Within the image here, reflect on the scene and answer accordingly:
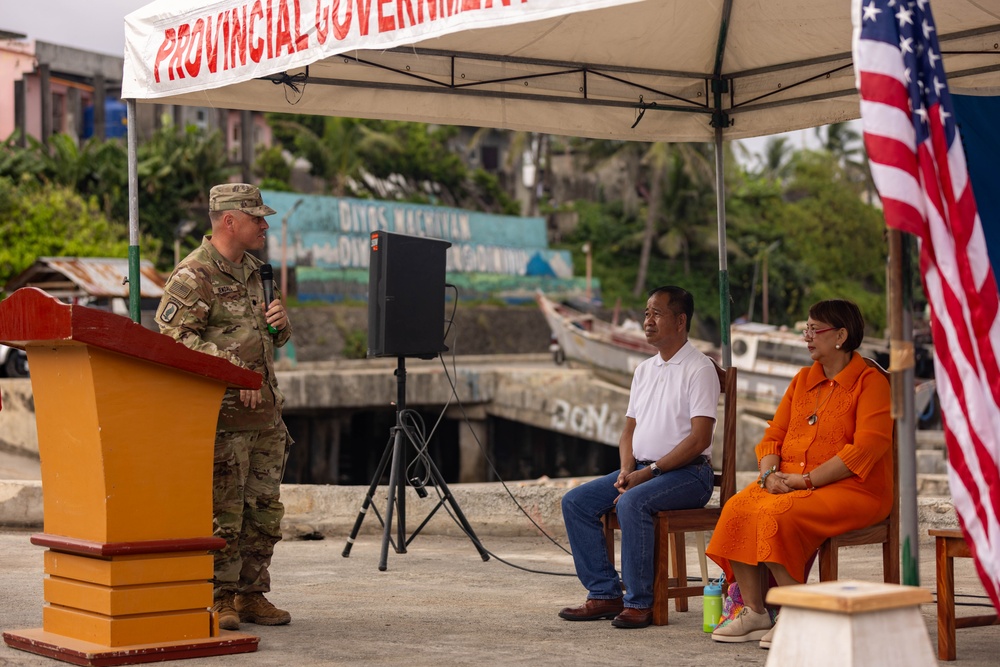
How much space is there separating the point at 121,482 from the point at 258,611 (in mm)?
1128

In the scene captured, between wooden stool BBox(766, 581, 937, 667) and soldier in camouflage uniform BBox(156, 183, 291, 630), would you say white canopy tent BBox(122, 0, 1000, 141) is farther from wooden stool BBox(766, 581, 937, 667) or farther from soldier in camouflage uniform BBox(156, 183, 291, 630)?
wooden stool BBox(766, 581, 937, 667)

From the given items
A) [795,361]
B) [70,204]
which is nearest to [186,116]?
[70,204]

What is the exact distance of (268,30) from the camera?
203 inches

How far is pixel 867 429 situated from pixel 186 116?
42.3m

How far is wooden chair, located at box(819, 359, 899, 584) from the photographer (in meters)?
4.63

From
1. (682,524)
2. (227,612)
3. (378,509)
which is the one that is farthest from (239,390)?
(378,509)

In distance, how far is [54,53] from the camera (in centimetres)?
3903

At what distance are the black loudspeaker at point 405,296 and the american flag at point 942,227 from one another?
426 cm

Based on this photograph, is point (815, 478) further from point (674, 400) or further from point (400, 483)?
point (400, 483)

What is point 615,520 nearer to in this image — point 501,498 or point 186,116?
point 501,498

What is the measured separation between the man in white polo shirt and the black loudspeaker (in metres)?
2.16

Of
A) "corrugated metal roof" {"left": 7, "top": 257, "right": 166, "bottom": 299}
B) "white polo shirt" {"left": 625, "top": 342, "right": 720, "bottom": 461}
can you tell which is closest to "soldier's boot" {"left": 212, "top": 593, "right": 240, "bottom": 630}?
"white polo shirt" {"left": 625, "top": 342, "right": 720, "bottom": 461}

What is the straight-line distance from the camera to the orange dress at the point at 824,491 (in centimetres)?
454

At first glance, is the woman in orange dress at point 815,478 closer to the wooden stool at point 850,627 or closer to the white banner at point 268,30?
the wooden stool at point 850,627
